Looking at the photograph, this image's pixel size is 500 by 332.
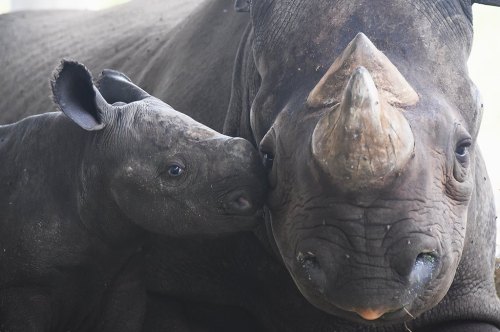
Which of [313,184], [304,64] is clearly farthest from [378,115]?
[304,64]

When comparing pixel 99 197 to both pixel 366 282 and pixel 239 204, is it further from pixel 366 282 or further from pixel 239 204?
pixel 366 282

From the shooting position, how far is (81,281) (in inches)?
191

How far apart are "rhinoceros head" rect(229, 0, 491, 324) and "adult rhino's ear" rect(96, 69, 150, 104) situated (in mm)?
790

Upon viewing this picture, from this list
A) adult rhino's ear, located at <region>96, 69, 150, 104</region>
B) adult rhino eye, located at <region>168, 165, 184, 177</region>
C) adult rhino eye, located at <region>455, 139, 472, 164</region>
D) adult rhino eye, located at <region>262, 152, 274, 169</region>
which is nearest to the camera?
adult rhino eye, located at <region>455, 139, 472, 164</region>

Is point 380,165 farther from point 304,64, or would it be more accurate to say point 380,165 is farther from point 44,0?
point 44,0

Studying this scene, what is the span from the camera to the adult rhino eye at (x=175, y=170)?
450 cm

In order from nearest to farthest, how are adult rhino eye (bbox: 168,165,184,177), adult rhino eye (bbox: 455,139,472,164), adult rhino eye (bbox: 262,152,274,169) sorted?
1. adult rhino eye (bbox: 455,139,472,164)
2. adult rhino eye (bbox: 262,152,274,169)
3. adult rhino eye (bbox: 168,165,184,177)

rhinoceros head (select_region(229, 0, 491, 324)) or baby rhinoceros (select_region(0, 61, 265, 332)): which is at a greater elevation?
rhinoceros head (select_region(229, 0, 491, 324))

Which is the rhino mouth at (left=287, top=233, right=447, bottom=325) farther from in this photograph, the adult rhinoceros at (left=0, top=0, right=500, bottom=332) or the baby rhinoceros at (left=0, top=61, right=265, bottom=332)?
the baby rhinoceros at (left=0, top=61, right=265, bottom=332)

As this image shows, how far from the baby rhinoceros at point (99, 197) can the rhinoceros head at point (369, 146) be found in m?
0.29

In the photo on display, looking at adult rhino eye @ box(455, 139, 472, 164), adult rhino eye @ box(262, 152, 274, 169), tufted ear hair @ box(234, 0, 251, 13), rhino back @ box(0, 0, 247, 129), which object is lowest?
rhino back @ box(0, 0, 247, 129)

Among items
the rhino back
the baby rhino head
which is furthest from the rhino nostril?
the rhino back

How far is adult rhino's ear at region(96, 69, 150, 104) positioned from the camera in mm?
5117

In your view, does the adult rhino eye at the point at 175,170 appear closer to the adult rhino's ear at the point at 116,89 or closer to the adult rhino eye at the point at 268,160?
the adult rhino eye at the point at 268,160
